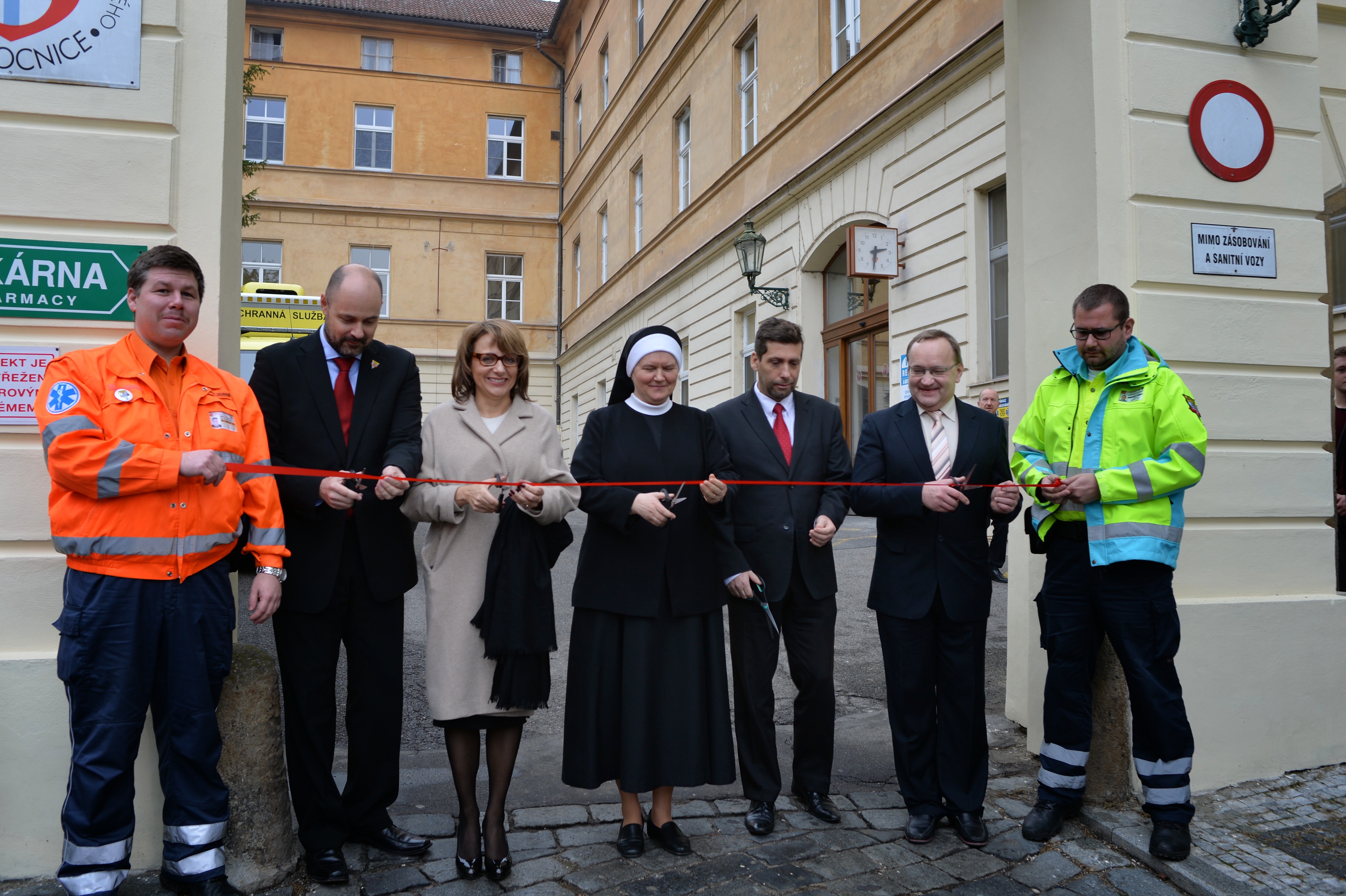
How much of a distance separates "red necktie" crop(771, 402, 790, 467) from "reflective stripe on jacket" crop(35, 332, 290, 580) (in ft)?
6.52

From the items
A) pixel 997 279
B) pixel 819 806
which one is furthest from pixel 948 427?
pixel 997 279

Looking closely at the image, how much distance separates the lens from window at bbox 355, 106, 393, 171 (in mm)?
29125

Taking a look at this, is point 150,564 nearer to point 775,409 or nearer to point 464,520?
point 464,520

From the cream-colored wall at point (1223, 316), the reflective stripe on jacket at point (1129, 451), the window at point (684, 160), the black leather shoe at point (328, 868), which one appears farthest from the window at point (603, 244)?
the black leather shoe at point (328, 868)

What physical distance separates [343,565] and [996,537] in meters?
5.15

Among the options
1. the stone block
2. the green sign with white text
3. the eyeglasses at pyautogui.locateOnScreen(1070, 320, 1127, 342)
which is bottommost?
the stone block

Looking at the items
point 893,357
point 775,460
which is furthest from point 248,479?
point 893,357

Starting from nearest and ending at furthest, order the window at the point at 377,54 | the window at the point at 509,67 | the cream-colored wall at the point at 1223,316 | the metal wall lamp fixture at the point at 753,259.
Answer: the cream-colored wall at the point at 1223,316 → the metal wall lamp fixture at the point at 753,259 → the window at the point at 377,54 → the window at the point at 509,67

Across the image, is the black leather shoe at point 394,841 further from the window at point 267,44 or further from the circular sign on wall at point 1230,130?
the window at point 267,44

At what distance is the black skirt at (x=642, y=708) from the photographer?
132 inches

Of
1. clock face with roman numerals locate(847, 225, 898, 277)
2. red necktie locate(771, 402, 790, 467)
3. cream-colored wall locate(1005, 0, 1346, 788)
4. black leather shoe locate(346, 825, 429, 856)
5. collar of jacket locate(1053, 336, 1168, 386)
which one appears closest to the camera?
black leather shoe locate(346, 825, 429, 856)

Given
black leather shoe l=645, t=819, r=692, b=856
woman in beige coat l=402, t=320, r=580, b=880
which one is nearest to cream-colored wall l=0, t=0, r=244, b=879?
woman in beige coat l=402, t=320, r=580, b=880

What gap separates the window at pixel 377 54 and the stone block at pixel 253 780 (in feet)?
98.4

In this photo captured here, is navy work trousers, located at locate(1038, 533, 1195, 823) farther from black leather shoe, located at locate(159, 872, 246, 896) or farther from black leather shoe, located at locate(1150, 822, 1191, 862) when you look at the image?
black leather shoe, located at locate(159, 872, 246, 896)
